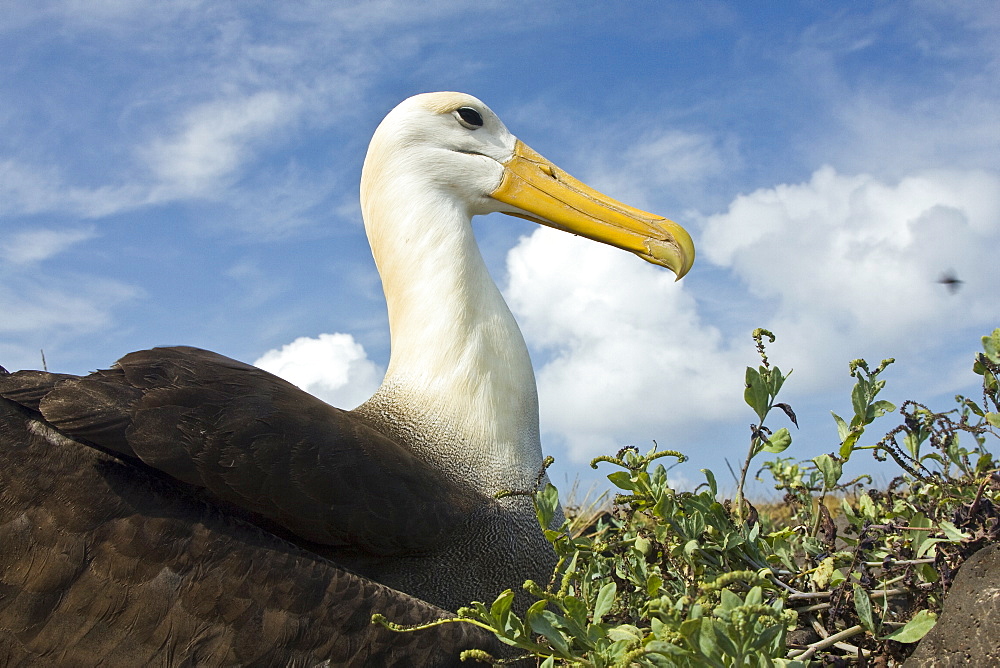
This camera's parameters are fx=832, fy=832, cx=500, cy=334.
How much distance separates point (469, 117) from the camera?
4672 mm

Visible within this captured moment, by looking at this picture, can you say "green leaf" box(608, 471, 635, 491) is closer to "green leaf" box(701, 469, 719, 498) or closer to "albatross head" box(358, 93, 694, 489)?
"green leaf" box(701, 469, 719, 498)

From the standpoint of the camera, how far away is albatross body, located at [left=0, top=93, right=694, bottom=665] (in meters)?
2.86

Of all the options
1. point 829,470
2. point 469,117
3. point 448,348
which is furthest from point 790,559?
point 469,117

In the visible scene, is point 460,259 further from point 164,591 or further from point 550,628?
point 550,628

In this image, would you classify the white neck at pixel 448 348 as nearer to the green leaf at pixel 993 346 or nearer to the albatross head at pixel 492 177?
the albatross head at pixel 492 177

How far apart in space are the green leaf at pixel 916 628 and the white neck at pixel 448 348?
166 cm

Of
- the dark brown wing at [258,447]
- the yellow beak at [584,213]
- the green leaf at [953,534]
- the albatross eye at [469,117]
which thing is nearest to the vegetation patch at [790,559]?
the green leaf at [953,534]

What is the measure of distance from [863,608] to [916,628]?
18cm

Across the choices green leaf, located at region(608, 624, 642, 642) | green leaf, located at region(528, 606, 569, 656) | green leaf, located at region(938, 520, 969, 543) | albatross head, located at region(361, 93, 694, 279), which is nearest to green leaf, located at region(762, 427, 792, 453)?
green leaf, located at region(938, 520, 969, 543)

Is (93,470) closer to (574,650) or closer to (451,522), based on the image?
(451,522)

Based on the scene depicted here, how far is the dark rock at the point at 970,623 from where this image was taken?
2.28 metres

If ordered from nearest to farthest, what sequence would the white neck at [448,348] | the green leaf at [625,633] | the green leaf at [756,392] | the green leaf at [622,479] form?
the green leaf at [625,633]
the green leaf at [622,479]
the green leaf at [756,392]
the white neck at [448,348]

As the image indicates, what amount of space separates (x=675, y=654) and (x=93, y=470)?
2306 millimetres

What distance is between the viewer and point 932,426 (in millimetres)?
3043
